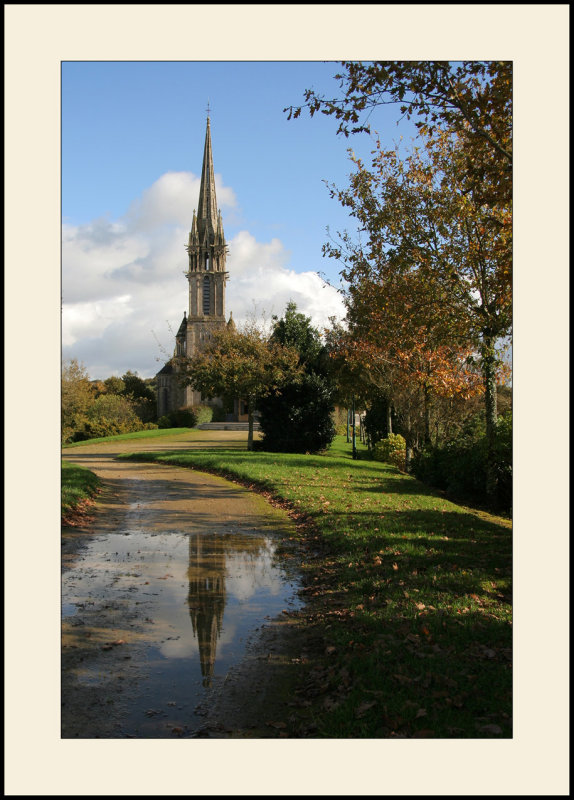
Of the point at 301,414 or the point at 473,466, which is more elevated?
the point at 301,414

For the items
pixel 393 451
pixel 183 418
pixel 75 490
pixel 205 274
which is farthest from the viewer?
pixel 205 274

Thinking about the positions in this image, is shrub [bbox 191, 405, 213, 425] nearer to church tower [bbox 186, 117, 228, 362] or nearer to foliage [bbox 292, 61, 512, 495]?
church tower [bbox 186, 117, 228, 362]

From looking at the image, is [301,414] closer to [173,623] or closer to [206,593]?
[206,593]

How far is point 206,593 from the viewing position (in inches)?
260

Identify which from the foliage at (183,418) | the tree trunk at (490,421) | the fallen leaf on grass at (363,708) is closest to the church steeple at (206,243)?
the foliage at (183,418)

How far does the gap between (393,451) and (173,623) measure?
66.3 feet

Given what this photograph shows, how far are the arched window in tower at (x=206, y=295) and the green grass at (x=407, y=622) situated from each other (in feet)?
230

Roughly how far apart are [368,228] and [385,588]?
10220 mm

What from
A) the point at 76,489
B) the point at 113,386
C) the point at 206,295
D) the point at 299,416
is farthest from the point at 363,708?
the point at 206,295

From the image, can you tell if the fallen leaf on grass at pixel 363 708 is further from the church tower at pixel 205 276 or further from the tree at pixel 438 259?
the church tower at pixel 205 276

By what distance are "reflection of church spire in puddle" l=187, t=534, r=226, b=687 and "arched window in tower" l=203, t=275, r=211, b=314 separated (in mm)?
72022
